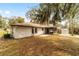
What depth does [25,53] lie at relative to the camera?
3.91 meters

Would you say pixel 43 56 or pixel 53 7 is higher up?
pixel 53 7

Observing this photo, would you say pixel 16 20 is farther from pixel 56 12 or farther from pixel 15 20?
pixel 56 12

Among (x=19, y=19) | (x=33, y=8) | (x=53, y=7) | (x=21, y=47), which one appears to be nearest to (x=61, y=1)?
(x=53, y=7)

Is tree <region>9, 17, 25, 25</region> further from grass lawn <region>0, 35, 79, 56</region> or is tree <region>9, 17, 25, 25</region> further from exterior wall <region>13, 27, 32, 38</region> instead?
grass lawn <region>0, 35, 79, 56</region>

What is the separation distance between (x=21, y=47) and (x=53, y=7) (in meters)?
0.90

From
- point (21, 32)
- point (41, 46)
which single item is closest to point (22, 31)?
point (21, 32)

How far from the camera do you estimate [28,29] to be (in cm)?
394

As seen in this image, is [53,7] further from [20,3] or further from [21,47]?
[21,47]

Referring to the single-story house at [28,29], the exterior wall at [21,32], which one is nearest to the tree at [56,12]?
the single-story house at [28,29]

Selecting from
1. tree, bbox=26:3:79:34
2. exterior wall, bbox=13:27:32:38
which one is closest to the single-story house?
exterior wall, bbox=13:27:32:38

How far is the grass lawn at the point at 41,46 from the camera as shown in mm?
3896

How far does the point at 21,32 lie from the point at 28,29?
0.44 feet

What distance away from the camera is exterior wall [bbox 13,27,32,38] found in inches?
153

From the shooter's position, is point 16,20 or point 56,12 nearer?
point 16,20
